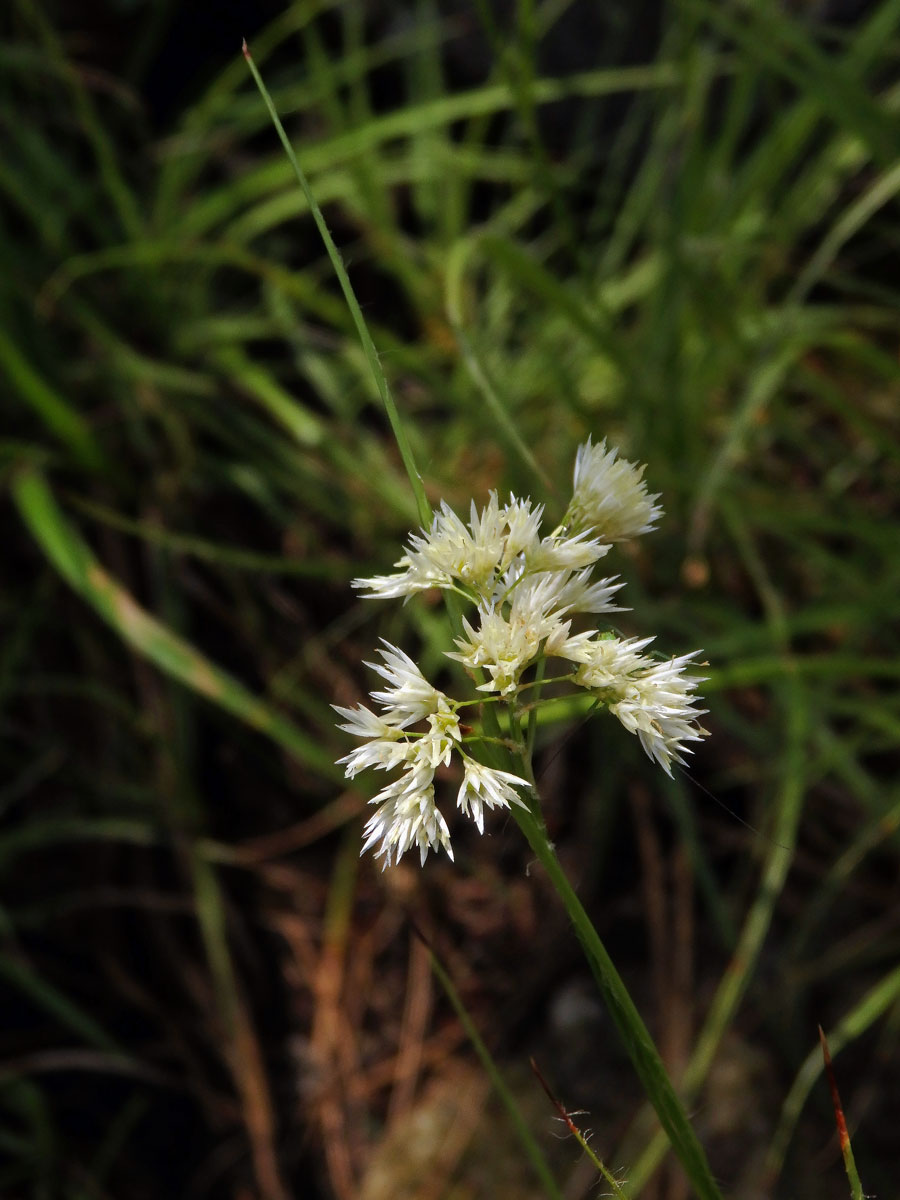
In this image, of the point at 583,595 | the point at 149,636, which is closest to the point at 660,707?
the point at 583,595

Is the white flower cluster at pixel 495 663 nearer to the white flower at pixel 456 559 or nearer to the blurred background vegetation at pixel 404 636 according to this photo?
the white flower at pixel 456 559

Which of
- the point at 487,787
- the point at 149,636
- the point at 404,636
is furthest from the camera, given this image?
the point at 404,636

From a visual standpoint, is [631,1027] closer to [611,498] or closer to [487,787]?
[487,787]

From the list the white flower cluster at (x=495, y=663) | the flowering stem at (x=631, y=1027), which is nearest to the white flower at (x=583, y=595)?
the white flower cluster at (x=495, y=663)

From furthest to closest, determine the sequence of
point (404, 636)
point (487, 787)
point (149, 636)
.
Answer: point (404, 636)
point (149, 636)
point (487, 787)

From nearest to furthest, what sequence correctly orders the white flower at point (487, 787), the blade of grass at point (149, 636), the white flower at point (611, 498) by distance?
the white flower at point (487, 787) → the white flower at point (611, 498) → the blade of grass at point (149, 636)

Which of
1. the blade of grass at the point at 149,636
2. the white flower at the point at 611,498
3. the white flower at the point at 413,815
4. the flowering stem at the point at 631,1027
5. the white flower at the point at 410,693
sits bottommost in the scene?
the flowering stem at the point at 631,1027

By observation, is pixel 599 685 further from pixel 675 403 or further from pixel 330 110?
pixel 330 110
